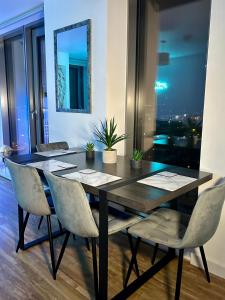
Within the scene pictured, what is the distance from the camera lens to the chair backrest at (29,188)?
186cm

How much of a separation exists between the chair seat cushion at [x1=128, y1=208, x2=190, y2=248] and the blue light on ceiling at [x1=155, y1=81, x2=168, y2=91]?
1.12m

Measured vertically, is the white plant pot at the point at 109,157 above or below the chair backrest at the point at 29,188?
above

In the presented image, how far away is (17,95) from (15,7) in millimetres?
1504

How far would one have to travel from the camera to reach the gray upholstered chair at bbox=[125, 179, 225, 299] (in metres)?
1.45

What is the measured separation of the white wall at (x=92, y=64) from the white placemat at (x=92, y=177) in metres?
0.93

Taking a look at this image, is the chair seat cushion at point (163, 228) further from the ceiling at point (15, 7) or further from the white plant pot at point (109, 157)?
the ceiling at point (15, 7)

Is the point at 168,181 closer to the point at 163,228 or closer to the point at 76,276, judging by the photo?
the point at 163,228

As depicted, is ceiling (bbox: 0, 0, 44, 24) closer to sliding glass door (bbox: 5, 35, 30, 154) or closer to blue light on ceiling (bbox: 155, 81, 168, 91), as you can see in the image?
sliding glass door (bbox: 5, 35, 30, 154)

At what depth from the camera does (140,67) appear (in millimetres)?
2598

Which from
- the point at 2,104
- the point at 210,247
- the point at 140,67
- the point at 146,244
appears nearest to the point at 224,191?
the point at 210,247

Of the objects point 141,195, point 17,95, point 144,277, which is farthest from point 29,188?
point 17,95

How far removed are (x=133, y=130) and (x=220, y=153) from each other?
3.38 feet

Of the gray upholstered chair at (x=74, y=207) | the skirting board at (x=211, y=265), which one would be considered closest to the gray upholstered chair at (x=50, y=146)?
the gray upholstered chair at (x=74, y=207)

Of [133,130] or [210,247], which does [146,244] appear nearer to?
[210,247]
